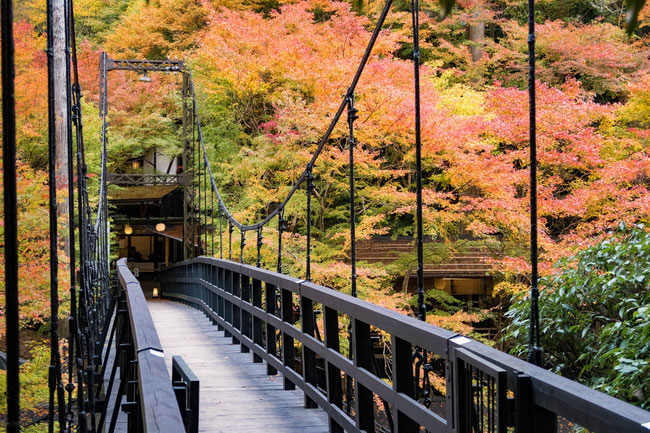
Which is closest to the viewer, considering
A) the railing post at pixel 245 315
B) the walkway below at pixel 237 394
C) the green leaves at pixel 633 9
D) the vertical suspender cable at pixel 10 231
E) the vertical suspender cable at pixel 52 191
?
the green leaves at pixel 633 9

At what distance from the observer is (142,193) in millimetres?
19906

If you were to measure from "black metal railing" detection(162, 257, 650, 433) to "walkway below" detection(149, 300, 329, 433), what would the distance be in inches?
5.4

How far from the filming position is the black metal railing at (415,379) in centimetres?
143

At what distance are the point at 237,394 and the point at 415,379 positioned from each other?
6.58ft

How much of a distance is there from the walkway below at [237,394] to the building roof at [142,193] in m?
13.5

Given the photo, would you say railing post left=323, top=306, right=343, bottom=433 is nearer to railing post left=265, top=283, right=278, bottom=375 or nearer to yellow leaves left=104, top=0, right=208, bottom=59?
railing post left=265, top=283, right=278, bottom=375

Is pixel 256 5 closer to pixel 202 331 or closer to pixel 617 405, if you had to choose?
pixel 202 331

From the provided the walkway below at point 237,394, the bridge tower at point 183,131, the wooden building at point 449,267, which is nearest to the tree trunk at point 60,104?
the bridge tower at point 183,131

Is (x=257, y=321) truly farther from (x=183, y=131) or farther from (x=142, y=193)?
(x=142, y=193)

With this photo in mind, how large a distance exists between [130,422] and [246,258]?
9701mm

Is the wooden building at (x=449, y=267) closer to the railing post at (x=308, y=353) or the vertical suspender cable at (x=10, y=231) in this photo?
the railing post at (x=308, y=353)

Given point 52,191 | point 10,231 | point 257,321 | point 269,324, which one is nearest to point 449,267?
point 257,321

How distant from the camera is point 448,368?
1.99 metres

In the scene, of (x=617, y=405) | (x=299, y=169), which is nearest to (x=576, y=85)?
(x=299, y=169)
